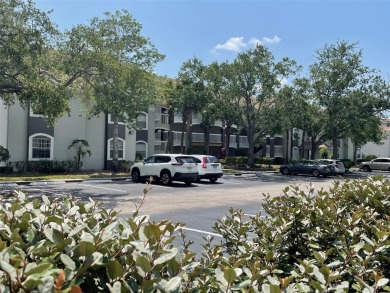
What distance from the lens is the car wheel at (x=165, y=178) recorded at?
69.4 feet

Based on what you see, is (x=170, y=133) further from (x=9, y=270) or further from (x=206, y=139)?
(x=9, y=270)

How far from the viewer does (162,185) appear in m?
21.0

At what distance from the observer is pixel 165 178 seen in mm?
21297

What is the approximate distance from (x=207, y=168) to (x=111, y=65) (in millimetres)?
8409

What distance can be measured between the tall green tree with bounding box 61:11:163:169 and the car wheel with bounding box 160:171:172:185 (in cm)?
395

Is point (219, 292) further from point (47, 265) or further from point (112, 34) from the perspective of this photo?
point (112, 34)

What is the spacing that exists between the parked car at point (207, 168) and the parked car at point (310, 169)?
Result: 40.2 feet

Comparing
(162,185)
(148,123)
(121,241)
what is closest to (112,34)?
(162,185)

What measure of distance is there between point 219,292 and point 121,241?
1.70 ft

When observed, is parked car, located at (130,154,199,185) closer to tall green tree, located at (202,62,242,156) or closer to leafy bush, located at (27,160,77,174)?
leafy bush, located at (27,160,77,174)

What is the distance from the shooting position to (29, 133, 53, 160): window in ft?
87.3

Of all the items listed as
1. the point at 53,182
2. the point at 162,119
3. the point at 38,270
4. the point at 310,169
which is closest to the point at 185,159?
the point at 53,182

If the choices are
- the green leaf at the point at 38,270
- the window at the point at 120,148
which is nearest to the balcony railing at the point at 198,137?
the window at the point at 120,148

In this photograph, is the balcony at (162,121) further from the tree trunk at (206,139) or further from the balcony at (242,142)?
the balcony at (242,142)
